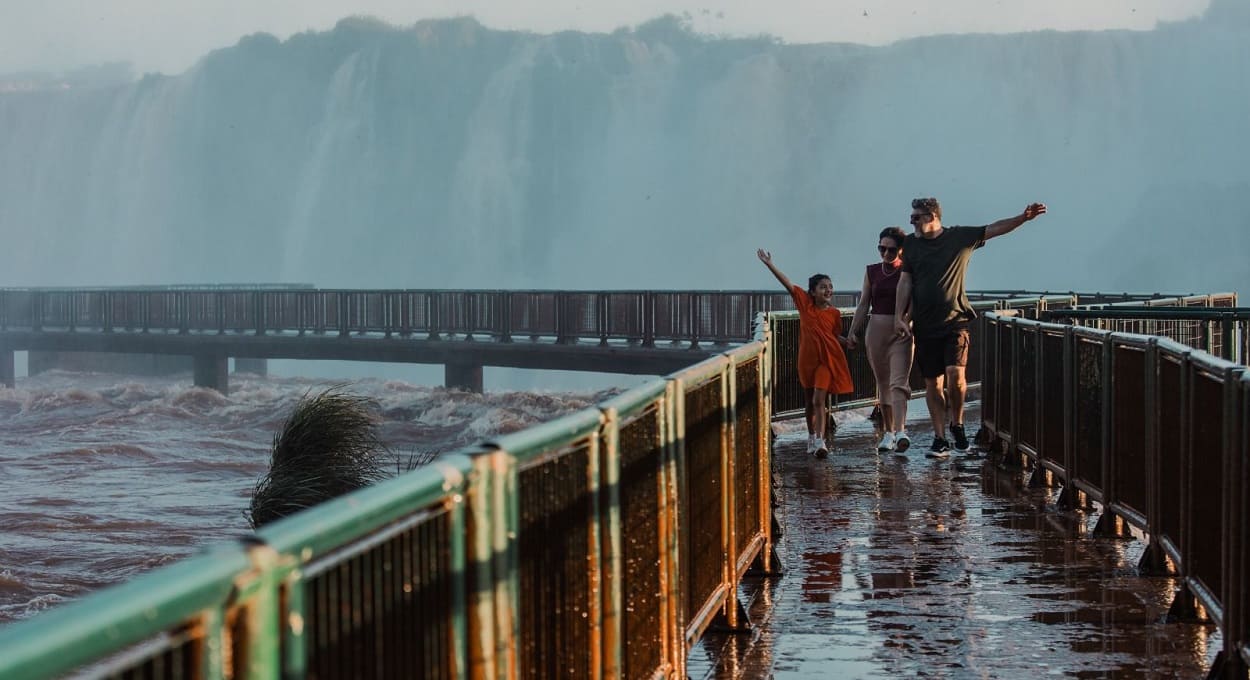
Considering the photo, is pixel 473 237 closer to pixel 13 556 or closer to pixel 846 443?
pixel 13 556

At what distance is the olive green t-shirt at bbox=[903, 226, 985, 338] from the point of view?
36.7 ft

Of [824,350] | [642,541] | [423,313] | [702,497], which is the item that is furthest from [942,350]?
[423,313]

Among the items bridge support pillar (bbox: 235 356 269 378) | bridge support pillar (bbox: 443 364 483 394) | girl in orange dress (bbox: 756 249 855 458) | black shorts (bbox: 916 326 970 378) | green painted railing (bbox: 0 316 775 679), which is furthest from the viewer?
bridge support pillar (bbox: 235 356 269 378)

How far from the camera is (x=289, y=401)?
45.2m

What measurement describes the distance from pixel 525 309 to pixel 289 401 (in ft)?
46.1

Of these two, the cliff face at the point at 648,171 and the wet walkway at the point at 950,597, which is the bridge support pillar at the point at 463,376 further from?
the cliff face at the point at 648,171

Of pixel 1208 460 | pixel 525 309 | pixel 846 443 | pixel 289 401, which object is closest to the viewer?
pixel 1208 460

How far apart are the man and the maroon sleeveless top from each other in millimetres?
190

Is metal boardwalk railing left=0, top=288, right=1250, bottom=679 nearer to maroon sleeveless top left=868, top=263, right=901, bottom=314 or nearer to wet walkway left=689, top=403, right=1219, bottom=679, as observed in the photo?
wet walkway left=689, top=403, right=1219, bottom=679

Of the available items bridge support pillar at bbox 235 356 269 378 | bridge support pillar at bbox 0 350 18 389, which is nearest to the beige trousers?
bridge support pillar at bbox 0 350 18 389

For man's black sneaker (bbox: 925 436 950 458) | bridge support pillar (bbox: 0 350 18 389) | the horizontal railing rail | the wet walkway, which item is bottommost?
bridge support pillar (bbox: 0 350 18 389)

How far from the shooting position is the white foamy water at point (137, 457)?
20.1m

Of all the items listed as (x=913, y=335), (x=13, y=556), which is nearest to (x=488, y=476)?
(x=913, y=335)

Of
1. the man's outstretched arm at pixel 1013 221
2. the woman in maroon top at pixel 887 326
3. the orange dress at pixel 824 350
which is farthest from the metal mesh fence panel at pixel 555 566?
the orange dress at pixel 824 350
